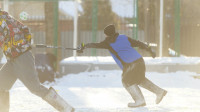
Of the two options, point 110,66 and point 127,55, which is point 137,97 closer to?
point 127,55

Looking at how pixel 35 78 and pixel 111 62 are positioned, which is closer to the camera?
pixel 35 78

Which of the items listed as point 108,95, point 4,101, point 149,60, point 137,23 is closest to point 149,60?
point 149,60

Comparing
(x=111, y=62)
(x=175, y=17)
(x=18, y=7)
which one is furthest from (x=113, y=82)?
(x=18, y=7)

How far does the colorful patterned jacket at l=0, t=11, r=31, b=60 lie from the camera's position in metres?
4.47

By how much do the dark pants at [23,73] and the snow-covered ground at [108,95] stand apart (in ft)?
4.17

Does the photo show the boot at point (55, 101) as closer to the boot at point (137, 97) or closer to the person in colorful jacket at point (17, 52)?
the person in colorful jacket at point (17, 52)

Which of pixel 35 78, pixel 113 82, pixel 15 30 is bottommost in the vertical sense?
pixel 113 82

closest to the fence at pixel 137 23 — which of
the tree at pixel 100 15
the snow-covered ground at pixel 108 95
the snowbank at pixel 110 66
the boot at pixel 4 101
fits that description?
the tree at pixel 100 15

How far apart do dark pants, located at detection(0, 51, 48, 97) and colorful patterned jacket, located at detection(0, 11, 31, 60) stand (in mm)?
83

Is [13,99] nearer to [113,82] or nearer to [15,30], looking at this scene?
[15,30]

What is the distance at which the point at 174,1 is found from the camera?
12.0 meters

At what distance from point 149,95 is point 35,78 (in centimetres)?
366

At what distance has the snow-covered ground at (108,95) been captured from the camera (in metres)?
5.91

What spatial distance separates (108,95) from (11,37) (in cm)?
373
